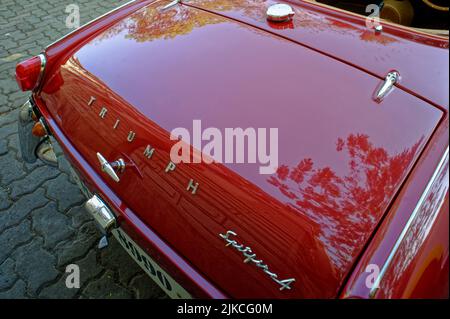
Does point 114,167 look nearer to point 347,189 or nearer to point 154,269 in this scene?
point 154,269

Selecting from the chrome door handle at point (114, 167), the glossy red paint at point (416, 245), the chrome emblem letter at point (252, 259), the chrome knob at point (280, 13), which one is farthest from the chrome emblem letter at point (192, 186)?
the chrome knob at point (280, 13)

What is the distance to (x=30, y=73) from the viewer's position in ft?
5.68

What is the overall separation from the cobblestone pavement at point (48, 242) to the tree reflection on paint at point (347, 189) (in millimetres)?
1145

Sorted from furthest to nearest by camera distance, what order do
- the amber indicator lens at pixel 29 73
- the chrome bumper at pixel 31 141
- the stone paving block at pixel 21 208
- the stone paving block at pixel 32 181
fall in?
the stone paving block at pixel 32 181
the stone paving block at pixel 21 208
the chrome bumper at pixel 31 141
the amber indicator lens at pixel 29 73

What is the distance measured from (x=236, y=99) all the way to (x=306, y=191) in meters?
0.39

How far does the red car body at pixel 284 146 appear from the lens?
0.95m

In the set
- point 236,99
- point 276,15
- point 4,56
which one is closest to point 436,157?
point 236,99

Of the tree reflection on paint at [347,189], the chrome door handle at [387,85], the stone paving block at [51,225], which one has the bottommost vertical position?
the stone paving block at [51,225]

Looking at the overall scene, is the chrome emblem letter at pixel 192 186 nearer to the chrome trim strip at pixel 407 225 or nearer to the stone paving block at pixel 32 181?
the chrome trim strip at pixel 407 225

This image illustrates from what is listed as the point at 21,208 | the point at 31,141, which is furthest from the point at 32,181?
the point at 31,141

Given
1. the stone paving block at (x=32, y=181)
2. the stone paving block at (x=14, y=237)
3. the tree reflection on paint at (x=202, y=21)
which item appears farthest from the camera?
the stone paving block at (x=32, y=181)

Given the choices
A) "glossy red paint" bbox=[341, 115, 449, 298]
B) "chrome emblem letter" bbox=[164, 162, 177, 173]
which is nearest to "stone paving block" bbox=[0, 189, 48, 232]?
"chrome emblem letter" bbox=[164, 162, 177, 173]

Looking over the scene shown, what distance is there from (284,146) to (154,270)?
70 cm

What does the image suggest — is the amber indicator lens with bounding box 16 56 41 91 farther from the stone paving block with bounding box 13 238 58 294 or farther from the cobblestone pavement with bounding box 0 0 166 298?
the stone paving block with bounding box 13 238 58 294
